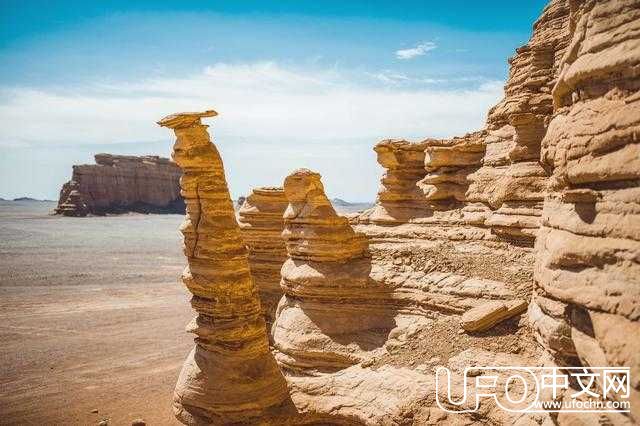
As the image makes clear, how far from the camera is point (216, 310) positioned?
998 centimetres

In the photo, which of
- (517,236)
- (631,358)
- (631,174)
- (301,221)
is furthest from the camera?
(301,221)

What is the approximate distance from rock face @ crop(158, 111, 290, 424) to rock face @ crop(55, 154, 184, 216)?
9051 centimetres

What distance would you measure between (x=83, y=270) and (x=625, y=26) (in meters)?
45.7

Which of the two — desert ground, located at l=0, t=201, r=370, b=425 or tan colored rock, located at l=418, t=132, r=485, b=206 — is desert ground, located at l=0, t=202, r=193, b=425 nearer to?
desert ground, located at l=0, t=201, r=370, b=425

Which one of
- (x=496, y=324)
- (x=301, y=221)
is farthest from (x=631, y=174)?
(x=301, y=221)

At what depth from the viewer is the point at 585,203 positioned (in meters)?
4.42

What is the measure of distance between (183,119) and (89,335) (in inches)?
701

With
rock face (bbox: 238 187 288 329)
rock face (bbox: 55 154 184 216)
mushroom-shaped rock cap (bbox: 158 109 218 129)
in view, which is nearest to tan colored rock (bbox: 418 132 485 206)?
rock face (bbox: 238 187 288 329)

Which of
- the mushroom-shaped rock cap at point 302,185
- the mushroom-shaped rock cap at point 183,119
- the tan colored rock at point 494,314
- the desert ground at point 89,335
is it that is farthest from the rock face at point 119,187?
the tan colored rock at point 494,314

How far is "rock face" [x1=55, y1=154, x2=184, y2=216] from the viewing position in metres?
92.2

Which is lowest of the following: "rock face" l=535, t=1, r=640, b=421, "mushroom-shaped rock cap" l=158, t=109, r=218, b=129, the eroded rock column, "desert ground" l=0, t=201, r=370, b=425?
"desert ground" l=0, t=201, r=370, b=425

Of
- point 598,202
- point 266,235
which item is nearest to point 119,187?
point 266,235

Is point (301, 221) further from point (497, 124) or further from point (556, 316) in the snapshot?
point (556, 316)

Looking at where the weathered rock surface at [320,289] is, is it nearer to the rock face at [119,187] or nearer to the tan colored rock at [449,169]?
the tan colored rock at [449,169]
